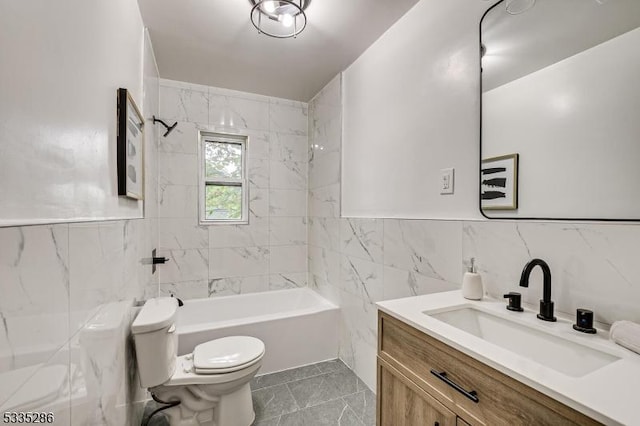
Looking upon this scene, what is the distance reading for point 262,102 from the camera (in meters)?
3.17

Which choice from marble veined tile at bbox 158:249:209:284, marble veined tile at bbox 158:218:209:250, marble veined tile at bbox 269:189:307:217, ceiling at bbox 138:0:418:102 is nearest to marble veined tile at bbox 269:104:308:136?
ceiling at bbox 138:0:418:102

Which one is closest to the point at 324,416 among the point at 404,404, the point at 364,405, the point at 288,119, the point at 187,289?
the point at 364,405

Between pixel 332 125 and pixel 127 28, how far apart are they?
174cm

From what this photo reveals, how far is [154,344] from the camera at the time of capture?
1.44 meters

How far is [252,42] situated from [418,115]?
54.0 inches

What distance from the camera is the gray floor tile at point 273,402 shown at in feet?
6.22

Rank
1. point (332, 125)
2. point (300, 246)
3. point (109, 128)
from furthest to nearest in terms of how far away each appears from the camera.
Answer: point (300, 246) → point (332, 125) → point (109, 128)

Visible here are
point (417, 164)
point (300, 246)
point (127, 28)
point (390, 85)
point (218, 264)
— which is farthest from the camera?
point (300, 246)

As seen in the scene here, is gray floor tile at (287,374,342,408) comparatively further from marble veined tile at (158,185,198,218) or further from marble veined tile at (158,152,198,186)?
marble veined tile at (158,152,198,186)

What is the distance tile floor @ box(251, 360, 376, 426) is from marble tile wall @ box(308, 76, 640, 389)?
16 cm

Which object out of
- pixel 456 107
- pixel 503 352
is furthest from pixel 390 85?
pixel 503 352

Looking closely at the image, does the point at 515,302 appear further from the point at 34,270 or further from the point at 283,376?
the point at 283,376

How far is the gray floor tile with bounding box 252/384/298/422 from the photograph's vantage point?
1.89 metres

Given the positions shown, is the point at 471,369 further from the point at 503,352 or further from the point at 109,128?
the point at 109,128
